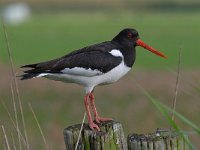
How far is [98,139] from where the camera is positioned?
467cm

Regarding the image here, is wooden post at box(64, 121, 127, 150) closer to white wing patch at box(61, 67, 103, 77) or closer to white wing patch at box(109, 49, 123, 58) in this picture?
white wing patch at box(61, 67, 103, 77)

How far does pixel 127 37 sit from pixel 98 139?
2258 millimetres

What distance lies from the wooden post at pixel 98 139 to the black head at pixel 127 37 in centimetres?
167

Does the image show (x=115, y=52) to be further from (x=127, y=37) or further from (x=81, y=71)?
(x=81, y=71)

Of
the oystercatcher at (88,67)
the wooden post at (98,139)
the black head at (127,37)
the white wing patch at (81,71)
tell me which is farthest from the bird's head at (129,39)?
the wooden post at (98,139)

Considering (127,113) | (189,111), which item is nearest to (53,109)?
(127,113)

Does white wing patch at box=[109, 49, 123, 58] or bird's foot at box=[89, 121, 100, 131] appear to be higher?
white wing patch at box=[109, 49, 123, 58]

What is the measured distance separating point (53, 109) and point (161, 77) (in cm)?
732

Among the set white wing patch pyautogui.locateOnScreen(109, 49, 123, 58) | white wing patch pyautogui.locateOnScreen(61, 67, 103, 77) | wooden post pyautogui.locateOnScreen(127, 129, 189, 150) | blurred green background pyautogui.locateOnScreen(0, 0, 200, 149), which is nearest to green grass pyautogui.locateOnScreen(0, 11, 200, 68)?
blurred green background pyautogui.locateOnScreen(0, 0, 200, 149)

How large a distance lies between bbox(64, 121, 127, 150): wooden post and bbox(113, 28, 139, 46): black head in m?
1.67

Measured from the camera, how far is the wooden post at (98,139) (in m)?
4.68

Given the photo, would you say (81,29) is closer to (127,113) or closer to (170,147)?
(127,113)

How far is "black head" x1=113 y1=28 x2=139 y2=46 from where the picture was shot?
22.2 ft

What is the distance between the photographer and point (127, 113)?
1680 centimetres
